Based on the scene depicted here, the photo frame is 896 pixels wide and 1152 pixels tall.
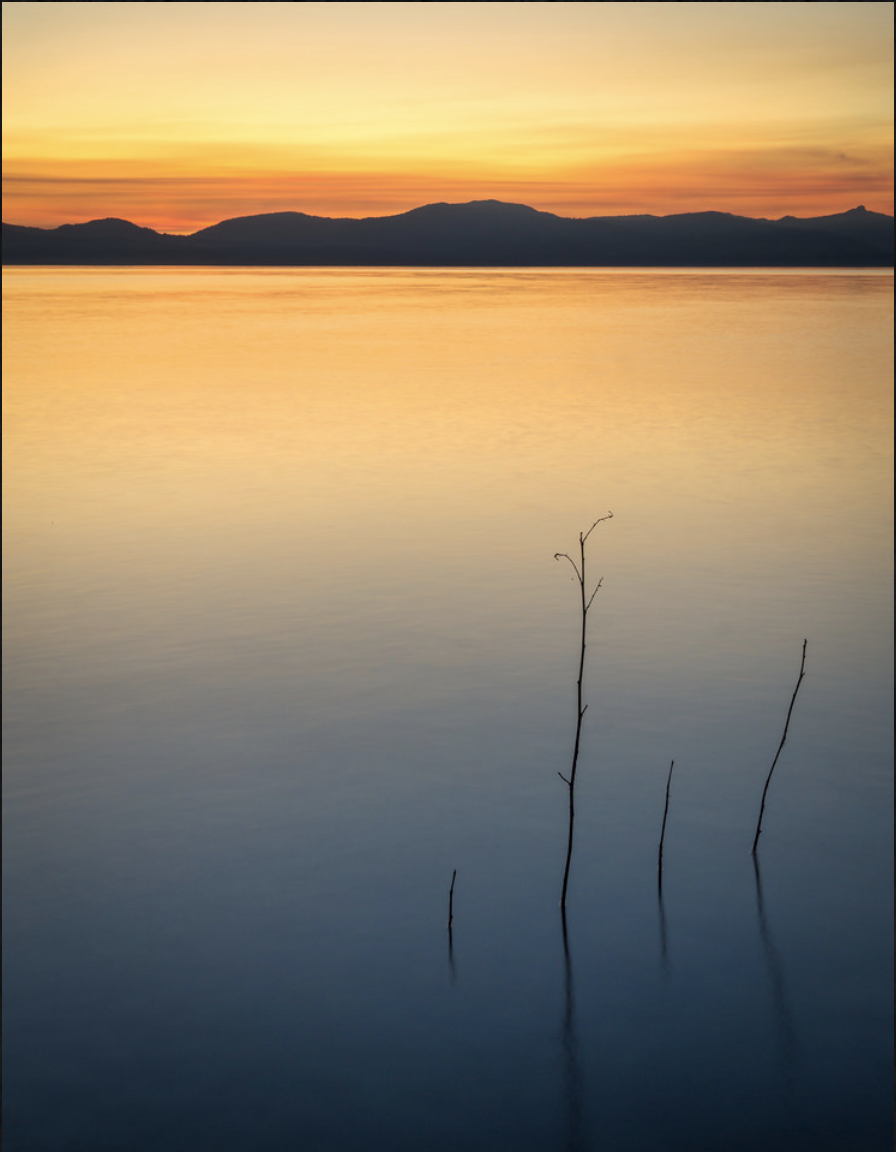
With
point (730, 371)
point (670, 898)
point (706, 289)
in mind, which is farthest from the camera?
point (706, 289)

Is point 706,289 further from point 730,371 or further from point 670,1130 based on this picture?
point 670,1130

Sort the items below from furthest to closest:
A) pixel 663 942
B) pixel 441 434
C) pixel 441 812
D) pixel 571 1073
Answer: pixel 441 434
pixel 441 812
pixel 663 942
pixel 571 1073

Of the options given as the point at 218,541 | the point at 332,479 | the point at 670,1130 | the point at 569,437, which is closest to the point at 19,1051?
the point at 670,1130

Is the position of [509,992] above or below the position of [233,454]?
below

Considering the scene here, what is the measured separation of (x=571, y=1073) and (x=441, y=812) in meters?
2.36

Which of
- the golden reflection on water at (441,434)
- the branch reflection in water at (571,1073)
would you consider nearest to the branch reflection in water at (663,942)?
the branch reflection in water at (571,1073)

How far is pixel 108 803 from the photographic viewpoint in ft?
24.4

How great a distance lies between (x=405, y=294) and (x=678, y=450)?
193 feet

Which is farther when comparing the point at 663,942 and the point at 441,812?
the point at 441,812

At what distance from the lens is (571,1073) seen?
502 cm

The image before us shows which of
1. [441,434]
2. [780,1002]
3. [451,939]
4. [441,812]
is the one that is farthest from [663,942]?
[441,434]

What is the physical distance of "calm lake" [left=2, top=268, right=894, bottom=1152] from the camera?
16.3 ft

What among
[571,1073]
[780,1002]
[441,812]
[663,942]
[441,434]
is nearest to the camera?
[571,1073]

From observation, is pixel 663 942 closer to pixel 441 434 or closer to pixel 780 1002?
pixel 780 1002
